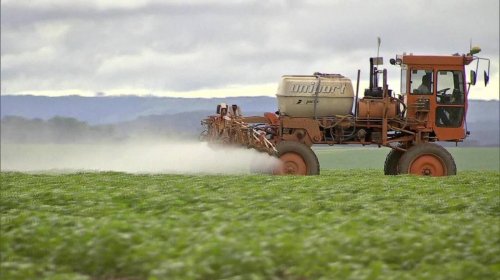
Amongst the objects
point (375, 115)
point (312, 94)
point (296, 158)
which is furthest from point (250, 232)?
point (375, 115)

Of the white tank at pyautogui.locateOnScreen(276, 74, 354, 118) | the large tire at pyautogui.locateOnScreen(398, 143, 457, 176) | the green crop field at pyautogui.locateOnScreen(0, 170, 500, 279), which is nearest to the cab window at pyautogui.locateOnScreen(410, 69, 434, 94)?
the large tire at pyautogui.locateOnScreen(398, 143, 457, 176)

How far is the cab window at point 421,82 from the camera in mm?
29109

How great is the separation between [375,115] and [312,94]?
2.02 meters

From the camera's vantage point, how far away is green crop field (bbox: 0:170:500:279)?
15688 mm

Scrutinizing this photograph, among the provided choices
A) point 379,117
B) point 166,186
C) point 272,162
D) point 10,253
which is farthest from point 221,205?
point 379,117

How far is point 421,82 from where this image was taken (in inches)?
1150

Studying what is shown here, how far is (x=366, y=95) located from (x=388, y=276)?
1471 cm

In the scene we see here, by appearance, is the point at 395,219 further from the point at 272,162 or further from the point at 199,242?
the point at 272,162

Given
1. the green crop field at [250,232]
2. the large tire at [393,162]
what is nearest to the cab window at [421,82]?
the large tire at [393,162]

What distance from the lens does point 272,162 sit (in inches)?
1105

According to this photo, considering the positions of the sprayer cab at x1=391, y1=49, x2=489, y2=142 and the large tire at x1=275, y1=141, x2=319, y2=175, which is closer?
the large tire at x1=275, y1=141, x2=319, y2=175

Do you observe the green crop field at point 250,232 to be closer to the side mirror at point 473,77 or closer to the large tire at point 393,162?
the side mirror at point 473,77

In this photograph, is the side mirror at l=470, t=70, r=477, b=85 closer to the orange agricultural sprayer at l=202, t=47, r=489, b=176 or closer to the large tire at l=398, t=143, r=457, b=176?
the orange agricultural sprayer at l=202, t=47, r=489, b=176

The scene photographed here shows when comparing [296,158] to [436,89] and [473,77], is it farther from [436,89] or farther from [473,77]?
[473,77]
